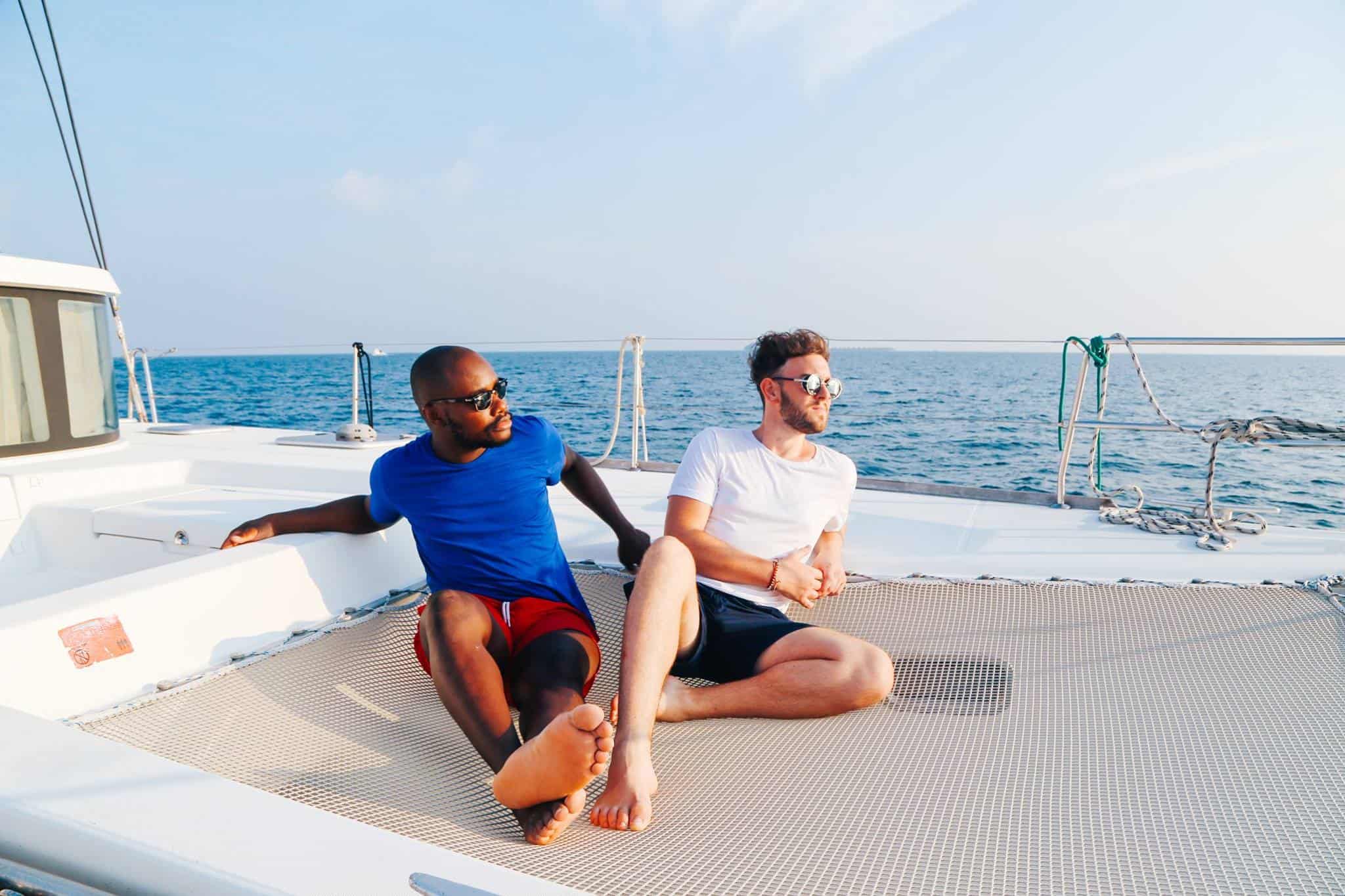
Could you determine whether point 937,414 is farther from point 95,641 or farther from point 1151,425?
point 95,641

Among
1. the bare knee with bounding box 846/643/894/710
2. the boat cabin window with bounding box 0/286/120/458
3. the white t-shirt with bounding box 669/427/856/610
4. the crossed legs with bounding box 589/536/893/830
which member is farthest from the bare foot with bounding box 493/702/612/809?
the boat cabin window with bounding box 0/286/120/458

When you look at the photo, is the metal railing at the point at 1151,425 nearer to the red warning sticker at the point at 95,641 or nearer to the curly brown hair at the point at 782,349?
the curly brown hair at the point at 782,349

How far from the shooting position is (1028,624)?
7.72 ft

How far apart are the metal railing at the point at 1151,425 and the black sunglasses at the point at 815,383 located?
1.05 meters

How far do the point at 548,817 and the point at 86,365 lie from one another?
11.5 feet

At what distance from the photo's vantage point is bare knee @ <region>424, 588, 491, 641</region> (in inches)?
71.1

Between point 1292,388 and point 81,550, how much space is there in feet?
162

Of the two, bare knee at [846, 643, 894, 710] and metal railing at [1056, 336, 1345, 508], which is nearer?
bare knee at [846, 643, 894, 710]

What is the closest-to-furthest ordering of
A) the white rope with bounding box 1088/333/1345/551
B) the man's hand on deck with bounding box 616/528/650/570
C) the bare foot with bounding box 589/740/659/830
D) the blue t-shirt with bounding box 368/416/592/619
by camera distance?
the bare foot with bounding box 589/740/659/830
the blue t-shirt with bounding box 368/416/592/619
the man's hand on deck with bounding box 616/528/650/570
the white rope with bounding box 1088/333/1345/551

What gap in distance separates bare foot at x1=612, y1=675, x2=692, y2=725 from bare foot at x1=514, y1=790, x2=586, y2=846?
0.51m

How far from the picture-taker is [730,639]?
7.09ft

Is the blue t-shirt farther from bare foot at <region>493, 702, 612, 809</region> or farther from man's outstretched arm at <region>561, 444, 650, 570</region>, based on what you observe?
bare foot at <region>493, 702, 612, 809</region>

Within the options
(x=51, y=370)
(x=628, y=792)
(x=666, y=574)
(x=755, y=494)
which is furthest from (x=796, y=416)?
(x=51, y=370)

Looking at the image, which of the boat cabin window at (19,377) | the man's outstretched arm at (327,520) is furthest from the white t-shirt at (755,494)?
the boat cabin window at (19,377)
